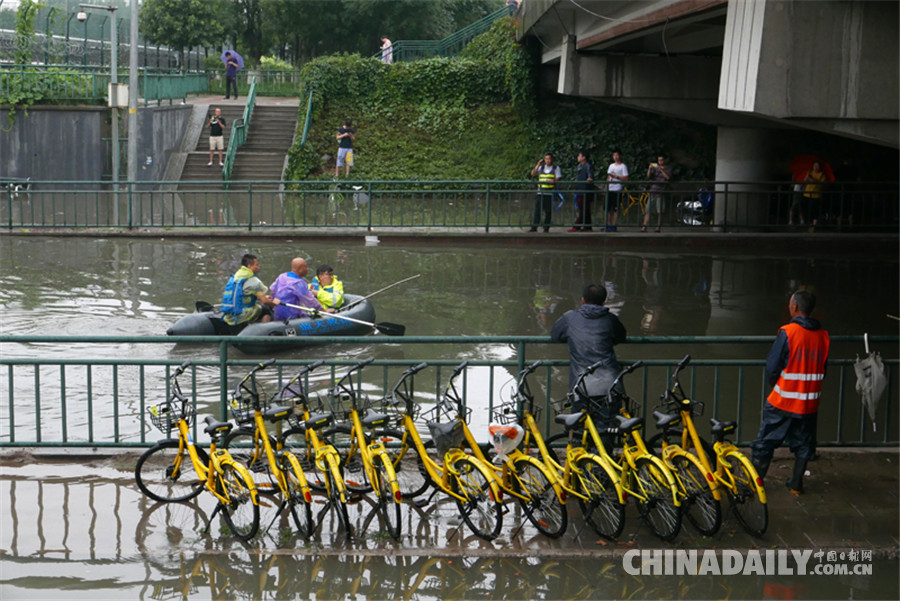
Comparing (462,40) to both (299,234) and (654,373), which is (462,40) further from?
(654,373)

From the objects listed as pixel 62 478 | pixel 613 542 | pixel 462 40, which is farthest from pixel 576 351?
pixel 462 40

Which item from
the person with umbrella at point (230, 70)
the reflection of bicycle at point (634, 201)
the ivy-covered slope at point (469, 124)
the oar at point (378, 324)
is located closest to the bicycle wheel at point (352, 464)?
the oar at point (378, 324)

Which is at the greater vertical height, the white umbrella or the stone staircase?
the stone staircase

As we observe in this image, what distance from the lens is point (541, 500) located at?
776 centimetres

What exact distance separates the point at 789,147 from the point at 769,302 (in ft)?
57.9

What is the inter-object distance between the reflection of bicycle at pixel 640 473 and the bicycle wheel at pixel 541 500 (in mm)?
437

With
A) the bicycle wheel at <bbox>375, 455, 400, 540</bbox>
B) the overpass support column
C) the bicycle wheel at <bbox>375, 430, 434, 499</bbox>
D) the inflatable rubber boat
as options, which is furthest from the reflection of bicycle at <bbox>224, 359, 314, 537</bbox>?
the overpass support column

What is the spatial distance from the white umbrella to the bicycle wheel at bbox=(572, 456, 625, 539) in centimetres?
239

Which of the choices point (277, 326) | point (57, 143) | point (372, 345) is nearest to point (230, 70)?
point (57, 143)

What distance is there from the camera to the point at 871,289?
1914 centimetres

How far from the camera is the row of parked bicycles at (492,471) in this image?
24.8ft

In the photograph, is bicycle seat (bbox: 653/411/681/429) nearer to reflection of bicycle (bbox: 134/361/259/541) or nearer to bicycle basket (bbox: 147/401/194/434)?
reflection of bicycle (bbox: 134/361/259/541)

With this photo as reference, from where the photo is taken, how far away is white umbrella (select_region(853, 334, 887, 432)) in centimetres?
862

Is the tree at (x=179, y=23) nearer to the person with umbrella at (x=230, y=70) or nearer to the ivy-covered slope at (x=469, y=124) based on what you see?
the person with umbrella at (x=230, y=70)
